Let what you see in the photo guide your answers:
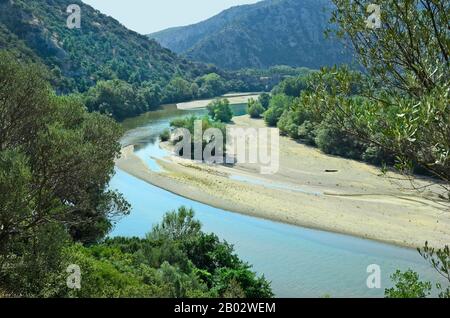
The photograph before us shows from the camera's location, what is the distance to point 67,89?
Result: 102 metres

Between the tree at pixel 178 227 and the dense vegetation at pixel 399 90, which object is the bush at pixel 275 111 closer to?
the tree at pixel 178 227

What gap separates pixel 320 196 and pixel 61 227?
110 ft

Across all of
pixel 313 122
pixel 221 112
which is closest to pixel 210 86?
pixel 221 112

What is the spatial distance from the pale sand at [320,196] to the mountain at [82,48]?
36849 millimetres

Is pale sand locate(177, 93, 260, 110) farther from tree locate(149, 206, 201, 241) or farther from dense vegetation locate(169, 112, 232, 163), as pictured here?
tree locate(149, 206, 201, 241)

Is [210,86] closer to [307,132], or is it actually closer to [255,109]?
[255,109]

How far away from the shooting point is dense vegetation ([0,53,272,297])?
49.5ft

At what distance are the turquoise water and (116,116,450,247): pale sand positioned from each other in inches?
63.6

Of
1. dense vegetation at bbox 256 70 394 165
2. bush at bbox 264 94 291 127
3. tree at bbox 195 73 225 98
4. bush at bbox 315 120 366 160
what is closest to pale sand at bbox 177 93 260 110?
tree at bbox 195 73 225 98

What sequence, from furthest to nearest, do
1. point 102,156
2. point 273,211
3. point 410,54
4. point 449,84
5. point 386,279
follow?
point 273,211, point 386,279, point 102,156, point 410,54, point 449,84

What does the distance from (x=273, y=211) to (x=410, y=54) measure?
107 ft

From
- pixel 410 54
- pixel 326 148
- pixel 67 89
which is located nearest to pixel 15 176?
pixel 410 54
